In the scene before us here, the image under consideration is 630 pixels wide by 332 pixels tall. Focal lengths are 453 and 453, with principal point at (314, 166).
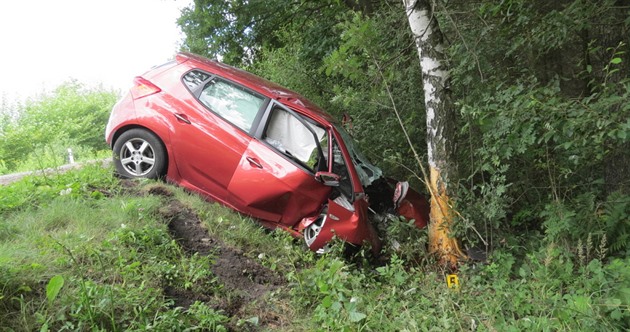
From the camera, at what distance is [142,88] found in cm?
574

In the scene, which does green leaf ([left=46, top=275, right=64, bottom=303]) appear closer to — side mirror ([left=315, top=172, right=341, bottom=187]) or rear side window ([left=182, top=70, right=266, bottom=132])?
side mirror ([left=315, top=172, right=341, bottom=187])

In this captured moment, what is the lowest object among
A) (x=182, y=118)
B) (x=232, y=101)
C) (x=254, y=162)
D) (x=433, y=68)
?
(x=254, y=162)

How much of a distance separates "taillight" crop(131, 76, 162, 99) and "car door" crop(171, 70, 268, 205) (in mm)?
415

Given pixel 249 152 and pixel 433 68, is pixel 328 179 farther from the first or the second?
pixel 433 68

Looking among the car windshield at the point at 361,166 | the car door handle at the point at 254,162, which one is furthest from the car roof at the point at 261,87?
the car door handle at the point at 254,162

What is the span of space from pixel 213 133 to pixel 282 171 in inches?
37.8

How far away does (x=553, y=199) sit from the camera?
535 cm

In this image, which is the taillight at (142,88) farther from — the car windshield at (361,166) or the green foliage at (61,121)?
the green foliage at (61,121)

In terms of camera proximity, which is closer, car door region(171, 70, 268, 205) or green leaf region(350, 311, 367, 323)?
green leaf region(350, 311, 367, 323)

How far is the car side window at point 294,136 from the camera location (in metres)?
5.44

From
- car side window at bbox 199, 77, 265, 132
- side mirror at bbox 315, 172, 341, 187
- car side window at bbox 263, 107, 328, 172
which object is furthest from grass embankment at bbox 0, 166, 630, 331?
car side window at bbox 199, 77, 265, 132

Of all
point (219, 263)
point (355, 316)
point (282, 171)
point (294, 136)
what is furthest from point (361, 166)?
point (355, 316)

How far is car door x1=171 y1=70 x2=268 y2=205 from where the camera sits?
5324 mm

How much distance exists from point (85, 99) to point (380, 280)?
112ft
